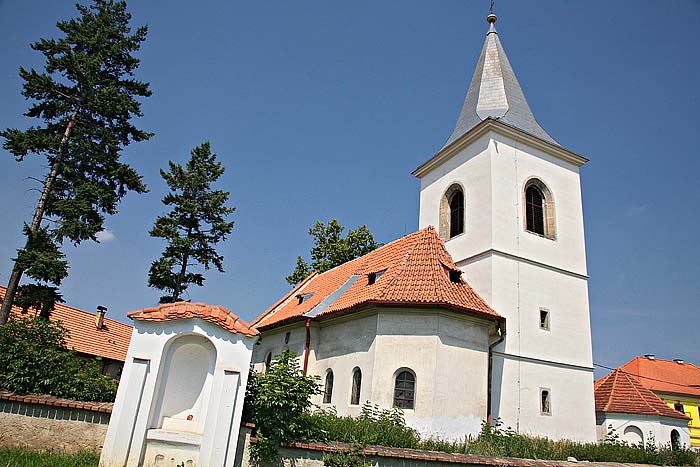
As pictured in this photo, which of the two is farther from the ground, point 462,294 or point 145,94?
point 145,94

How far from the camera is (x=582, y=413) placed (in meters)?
18.9

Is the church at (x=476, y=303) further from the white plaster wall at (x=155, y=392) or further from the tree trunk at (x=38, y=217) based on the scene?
the tree trunk at (x=38, y=217)

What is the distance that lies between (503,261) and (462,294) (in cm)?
369

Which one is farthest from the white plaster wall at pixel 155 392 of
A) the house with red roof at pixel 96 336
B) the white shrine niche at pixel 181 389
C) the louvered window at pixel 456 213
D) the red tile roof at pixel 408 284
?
the house with red roof at pixel 96 336

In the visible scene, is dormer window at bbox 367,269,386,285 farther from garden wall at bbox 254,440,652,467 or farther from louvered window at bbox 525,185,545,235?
garden wall at bbox 254,440,652,467

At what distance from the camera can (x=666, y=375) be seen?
42000 mm

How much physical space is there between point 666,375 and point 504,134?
32807 mm

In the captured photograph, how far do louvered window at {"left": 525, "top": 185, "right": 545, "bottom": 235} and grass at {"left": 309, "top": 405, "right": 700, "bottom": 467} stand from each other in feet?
27.1

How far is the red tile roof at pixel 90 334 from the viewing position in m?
26.0

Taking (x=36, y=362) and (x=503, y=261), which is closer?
(x=36, y=362)

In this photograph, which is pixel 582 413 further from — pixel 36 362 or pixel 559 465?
pixel 36 362

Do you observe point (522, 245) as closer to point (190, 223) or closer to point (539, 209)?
point (539, 209)

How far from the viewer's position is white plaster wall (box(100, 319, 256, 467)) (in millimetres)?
9562

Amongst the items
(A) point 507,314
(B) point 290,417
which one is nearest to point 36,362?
(B) point 290,417
